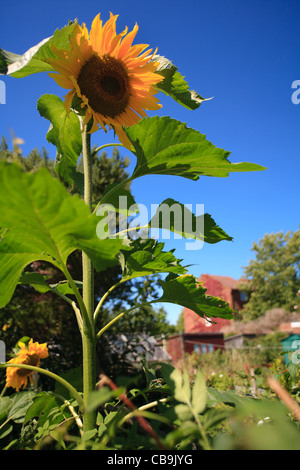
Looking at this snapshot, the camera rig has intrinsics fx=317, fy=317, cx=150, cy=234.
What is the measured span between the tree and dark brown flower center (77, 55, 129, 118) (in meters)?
31.8

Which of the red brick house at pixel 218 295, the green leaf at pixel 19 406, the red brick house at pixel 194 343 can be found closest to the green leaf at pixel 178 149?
the green leaf at pixel 19 406

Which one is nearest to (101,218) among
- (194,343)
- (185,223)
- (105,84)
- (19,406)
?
(185,223)

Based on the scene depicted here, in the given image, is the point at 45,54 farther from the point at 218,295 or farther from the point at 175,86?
the point at 218,295

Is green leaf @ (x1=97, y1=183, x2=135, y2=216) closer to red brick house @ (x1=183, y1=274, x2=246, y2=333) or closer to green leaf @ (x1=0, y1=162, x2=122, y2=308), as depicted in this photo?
green leaf @ (x1=0, y1=162, x2=122, y2=308)

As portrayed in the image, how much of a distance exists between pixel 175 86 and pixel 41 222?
76cm

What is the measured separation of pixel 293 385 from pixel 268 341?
19.3 m

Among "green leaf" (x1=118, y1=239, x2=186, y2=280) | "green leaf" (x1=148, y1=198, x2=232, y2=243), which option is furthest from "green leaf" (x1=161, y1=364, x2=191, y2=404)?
"green leaf" (x1=148, y1=198, x2=232, y2=243)

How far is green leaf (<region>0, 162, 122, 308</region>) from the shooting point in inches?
18.0

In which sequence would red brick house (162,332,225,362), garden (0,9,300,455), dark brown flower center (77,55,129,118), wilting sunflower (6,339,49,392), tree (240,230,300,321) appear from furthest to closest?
tree (240,230,300,321)
red brick house (162,332,225,362)
wilting sunflower (6,339,49,392)
dark brown flower center (77,55,129,118)
garden (0,9,300,455)

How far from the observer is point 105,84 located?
1008mm

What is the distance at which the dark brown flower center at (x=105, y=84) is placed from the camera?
3.28 feet

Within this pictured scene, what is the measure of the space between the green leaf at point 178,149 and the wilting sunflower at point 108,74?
0.72ft

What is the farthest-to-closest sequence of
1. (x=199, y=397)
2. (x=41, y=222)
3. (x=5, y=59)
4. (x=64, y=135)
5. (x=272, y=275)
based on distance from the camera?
(x=272, y=275)
(x=64, y=135)
(x=5, y=59)
(x=41, y=222)
(x=199, y=397)

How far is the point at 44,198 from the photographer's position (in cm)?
49
